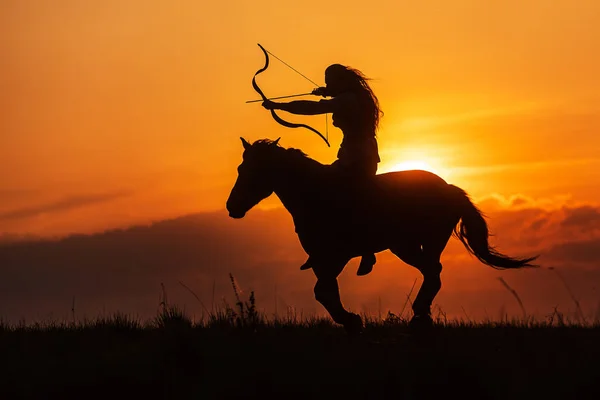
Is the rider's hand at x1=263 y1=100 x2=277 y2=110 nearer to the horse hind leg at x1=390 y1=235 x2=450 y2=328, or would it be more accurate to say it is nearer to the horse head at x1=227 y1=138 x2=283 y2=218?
the horse head at x1=227 y1=138 x2=283 y2=218

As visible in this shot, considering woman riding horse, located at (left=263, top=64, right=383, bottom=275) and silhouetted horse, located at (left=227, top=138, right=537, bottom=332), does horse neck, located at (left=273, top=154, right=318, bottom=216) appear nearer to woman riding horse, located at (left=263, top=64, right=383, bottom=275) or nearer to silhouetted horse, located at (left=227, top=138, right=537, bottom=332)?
silhouetted horse, located at (left=227, top=138, right=537, bottom=332)

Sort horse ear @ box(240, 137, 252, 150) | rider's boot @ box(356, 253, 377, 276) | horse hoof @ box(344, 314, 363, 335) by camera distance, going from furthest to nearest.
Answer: rider's boot @ box(356, 253, 377, 276) < horse ear @ box(240, 137, 252, 150) < horse hoof @ box(344, 314, 363, 335)

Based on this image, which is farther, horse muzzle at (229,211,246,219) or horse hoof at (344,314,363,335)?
horse muzzle at (229,211,246,219)

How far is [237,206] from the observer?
32.2 ft

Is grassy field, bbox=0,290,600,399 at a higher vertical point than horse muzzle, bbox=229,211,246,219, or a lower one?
lower

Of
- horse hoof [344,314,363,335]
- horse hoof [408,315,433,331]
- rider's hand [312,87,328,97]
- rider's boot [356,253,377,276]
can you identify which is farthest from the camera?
rider's boot [356,253,377,276]

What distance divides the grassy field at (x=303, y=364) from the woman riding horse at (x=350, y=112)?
1.72m

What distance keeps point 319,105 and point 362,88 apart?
24.5 inches

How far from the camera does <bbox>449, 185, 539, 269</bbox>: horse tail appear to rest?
34.6 feet

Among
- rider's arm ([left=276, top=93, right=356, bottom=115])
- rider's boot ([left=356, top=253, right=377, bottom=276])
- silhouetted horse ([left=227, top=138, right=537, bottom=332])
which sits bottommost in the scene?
rider's boot ([left=356, top=253, right=377, bottom=276])

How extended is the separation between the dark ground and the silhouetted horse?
70 cm

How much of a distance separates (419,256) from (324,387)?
419 centimetres

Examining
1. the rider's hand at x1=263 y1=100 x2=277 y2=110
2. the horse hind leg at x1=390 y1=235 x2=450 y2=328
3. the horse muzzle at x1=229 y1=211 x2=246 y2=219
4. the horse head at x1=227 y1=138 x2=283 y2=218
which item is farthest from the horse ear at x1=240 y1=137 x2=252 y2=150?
the horse hind leg at x1=390 y1=235 x2=450 y2=328

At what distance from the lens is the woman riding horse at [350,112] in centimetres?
954
